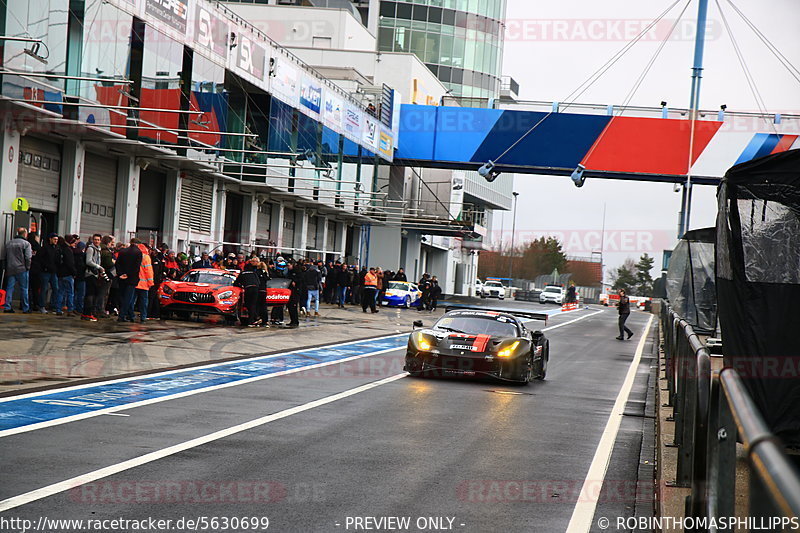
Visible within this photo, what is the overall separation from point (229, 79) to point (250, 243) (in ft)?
26.4

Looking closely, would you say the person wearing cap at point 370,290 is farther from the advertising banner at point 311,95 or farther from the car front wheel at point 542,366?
the car front wheel at point 542,366

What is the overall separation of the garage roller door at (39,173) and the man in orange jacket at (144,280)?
165 inches

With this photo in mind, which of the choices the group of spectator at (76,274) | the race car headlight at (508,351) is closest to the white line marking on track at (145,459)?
the race car headlight at (508,351)

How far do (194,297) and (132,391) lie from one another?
459 inches

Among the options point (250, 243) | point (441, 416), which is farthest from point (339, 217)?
point (441, 416)

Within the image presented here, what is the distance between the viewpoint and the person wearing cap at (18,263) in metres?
19.9

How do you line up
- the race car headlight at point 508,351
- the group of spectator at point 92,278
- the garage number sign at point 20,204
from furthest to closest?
1. the garage number sign at point 20,204
2. the group of spectator at point 92,278
3. the race car headlight at point 508,351

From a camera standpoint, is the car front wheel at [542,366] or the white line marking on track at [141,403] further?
the car front wheel at [542,366]

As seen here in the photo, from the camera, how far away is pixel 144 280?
21.5 meters

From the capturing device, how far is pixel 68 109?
78.4 feet

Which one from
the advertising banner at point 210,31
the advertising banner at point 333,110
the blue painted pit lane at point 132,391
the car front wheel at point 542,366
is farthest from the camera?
the advertising banner at point 333,110

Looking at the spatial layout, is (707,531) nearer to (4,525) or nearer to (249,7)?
(4,525)

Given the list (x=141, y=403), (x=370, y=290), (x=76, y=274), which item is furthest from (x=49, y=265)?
(x=370, y=290)

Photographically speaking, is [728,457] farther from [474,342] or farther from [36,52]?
[36,52]
